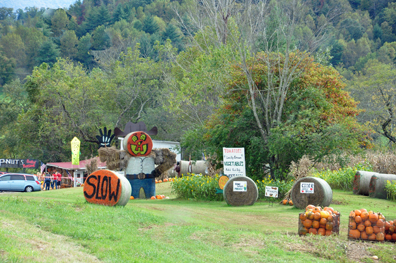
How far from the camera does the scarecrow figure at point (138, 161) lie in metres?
19.3

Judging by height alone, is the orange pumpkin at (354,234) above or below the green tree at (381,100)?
below

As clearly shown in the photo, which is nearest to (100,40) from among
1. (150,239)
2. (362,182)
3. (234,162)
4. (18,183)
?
(18,183)

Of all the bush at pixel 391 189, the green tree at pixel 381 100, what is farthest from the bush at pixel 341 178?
the green tree at pixel 381 100

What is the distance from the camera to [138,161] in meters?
19.5

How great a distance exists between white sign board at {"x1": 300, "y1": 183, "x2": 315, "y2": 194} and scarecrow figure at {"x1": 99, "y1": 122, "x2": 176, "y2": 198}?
23.3 ft

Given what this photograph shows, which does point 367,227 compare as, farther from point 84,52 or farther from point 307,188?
point 84,52

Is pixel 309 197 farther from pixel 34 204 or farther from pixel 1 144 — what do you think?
pixel 1 144

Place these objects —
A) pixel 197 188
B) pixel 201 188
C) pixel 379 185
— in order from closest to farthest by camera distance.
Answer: pixel 201 188 → pixel 197 188 → pixel 379 185

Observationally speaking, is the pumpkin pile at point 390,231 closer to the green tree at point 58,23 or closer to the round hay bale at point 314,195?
the round hay bale at point 314,195

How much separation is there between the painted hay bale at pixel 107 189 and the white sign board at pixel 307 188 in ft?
21.1

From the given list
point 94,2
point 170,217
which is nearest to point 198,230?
point 170,217

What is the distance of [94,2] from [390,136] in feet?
531

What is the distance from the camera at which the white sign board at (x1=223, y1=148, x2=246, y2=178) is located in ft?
60.1

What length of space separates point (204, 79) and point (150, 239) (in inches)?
860
